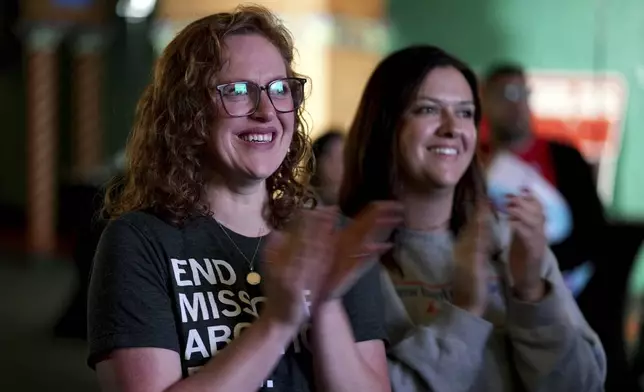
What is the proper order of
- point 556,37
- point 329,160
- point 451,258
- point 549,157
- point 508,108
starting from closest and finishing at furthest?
1. point 451,258
2. point 329,160
3. point 549,157
4. point 508,108
5. point 556,37

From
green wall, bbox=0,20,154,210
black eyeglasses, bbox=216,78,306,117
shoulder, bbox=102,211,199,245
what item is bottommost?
green wall, bbox=0,20,154,210

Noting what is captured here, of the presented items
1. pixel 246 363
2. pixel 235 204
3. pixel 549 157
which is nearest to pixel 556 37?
pixel 549 157

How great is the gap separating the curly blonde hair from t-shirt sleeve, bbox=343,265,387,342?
158 millimetres

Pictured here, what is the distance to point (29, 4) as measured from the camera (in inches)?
279

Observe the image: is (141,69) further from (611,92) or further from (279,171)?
(279,171)

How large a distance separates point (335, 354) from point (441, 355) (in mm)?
280

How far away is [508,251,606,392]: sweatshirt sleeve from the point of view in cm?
146

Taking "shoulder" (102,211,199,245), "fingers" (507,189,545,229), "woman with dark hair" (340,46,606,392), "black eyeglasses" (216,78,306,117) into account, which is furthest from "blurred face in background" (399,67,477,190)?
"shoulder" (102,211,199,245)

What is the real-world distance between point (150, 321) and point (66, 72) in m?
7.87

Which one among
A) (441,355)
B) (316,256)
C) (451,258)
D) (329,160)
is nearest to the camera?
(316,256)

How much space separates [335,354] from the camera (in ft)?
3.95

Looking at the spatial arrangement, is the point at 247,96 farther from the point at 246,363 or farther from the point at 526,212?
the point at 526,212

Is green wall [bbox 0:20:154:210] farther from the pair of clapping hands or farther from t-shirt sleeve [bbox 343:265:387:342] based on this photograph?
the pair of clapping hands

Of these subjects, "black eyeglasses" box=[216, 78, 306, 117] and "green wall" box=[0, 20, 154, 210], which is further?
"green wall" box=[0, 20, 154, 210]
